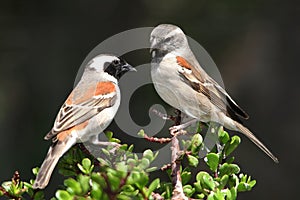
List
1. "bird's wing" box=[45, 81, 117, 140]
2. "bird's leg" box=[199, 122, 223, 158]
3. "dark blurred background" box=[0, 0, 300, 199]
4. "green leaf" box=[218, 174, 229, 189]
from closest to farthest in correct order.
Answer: "green leaf" box=[218, 174, 229, 189], "bird's leg" box=[199, 122, 223, 158], "bird's wing" box=[45, 81, 117, 140], "dark blurred background" box=[0, 0, 300, 199]

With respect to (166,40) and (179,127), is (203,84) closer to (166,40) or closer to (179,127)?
(166,40)

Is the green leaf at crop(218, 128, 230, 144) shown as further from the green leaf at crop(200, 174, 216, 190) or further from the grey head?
the grey head

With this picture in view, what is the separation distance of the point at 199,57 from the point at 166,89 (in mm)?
1131

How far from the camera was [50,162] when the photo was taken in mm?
2889

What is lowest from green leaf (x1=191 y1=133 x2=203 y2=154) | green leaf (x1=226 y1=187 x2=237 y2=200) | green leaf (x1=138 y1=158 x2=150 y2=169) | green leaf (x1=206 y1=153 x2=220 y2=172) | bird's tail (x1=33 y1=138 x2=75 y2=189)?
green leaf (x1=226 y1=187 x2=237 y2=200)

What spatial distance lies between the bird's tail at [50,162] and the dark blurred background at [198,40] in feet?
10.9

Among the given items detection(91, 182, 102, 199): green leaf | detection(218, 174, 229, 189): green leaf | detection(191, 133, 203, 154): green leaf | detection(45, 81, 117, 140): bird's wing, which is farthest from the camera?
detection(45, 81, 117, 140): bird's wing

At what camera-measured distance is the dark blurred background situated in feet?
21.7

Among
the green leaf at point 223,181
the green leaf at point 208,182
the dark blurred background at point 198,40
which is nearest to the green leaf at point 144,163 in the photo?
the green leaf at point 208,182

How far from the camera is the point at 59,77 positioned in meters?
6.89

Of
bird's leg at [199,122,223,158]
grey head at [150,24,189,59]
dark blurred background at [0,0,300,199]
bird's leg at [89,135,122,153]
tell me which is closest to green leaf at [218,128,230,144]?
bird's leg at [199,122,223,158]

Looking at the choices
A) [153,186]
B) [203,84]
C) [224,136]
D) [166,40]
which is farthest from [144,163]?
[203,84]

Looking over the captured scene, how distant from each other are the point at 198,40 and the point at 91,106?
2.97m

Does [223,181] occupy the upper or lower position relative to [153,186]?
lower
